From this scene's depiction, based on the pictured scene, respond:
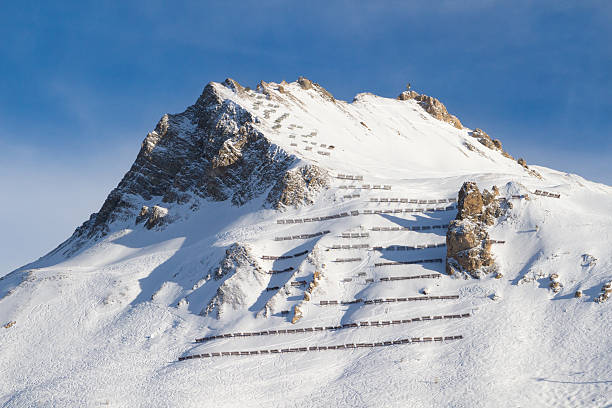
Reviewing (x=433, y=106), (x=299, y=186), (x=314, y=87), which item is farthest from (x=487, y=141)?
(x=299, y=186)

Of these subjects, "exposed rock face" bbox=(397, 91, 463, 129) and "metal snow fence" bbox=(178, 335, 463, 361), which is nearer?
"metal snow fence" bbox=(178, 335, 463, 361)

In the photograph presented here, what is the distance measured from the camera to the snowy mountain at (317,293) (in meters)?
39.6

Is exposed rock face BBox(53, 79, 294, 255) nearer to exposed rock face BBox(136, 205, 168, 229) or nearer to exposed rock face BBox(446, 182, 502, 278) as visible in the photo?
exposed rock face BBox(136, 205, 168, 229)

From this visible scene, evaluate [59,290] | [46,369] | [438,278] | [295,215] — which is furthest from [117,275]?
[438,278]

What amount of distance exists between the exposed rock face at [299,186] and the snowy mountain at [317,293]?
13.6 inches

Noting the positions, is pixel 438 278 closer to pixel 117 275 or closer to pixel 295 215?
pixel 295 215

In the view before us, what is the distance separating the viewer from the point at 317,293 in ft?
169

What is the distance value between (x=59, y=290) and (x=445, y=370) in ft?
164

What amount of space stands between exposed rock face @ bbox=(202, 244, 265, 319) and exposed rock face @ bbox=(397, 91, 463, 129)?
→ 346 ft

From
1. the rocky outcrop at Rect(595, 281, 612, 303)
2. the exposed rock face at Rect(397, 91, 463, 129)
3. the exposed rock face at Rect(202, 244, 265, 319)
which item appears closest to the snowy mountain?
the rocky outcrop at Rect(595, 281, 612, 303)

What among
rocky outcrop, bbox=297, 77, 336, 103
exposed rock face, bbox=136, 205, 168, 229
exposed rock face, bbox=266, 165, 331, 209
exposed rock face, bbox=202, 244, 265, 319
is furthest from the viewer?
rocky outcrop, bbox=297, 77, 336, 103

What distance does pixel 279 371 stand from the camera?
1667 inches

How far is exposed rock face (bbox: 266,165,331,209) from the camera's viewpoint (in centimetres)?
7025

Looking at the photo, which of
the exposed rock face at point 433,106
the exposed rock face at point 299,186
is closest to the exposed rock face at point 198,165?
the exposed rock face at point 299,186
